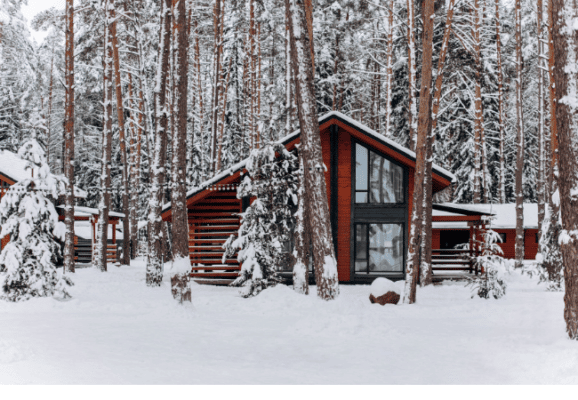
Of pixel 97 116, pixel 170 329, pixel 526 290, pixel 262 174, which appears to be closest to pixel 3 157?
pixel 97 116

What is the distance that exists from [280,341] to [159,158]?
7.87 meters

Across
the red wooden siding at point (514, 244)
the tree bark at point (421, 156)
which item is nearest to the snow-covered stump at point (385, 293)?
the tree bark at point (421, 156)

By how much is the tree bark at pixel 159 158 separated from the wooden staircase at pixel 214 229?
118 inches

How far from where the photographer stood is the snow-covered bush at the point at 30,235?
1243cm

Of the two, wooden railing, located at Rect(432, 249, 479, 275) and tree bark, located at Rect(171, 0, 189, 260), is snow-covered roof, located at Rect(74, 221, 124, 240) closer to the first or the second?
wooden railing, located at Rect(432, 249, 479, 275)

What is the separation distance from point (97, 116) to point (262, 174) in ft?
95.5

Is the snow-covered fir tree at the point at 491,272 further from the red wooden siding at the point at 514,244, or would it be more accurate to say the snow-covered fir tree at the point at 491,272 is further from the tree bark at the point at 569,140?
the red wooden siding at the point at 514,244

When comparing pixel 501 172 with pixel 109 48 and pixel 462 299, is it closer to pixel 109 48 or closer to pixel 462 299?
pixel 462 299

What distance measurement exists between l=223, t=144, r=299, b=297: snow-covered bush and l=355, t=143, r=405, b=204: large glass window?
16.0 ft

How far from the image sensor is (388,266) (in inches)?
755

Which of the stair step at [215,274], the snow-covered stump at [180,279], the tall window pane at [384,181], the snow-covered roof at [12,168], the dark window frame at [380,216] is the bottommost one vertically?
the stair step at [215,274]

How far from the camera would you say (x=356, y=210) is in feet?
63.2

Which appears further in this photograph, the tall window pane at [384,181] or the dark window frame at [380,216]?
the tall window pane at [384,181]

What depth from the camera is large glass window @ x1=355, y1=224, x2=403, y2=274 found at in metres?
19.2
